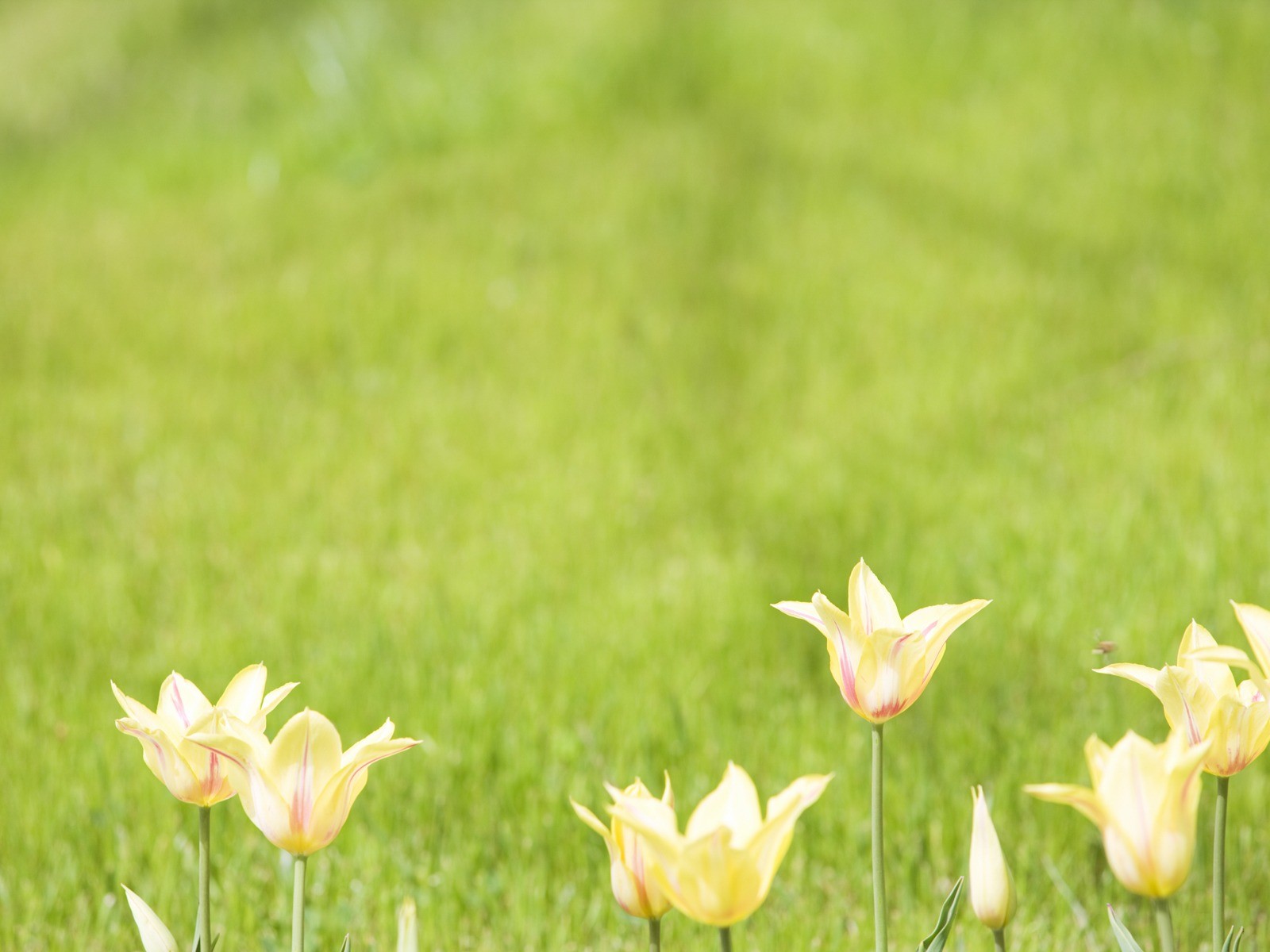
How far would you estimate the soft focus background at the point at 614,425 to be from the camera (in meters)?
1.73

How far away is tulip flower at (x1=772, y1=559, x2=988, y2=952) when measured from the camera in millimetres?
961

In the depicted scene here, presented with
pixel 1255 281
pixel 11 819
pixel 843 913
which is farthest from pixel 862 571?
pixel 1255 281

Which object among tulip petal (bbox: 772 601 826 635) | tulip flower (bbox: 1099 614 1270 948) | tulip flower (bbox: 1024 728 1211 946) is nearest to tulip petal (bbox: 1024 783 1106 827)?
tulip flower (bbox: 1024 728 1211 946)

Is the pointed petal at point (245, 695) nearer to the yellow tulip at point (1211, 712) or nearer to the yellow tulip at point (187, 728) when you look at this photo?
the yellow tulip at point (187, 728)

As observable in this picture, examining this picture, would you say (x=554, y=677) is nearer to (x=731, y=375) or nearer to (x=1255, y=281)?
(x=731, y=375)

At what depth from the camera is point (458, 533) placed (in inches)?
103

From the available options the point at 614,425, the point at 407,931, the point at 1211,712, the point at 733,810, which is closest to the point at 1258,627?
the point at 1211,712

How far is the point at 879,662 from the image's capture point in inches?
38.3

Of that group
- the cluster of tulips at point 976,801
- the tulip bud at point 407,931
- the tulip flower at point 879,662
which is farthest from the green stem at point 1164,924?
the tulip bud at point 407,931

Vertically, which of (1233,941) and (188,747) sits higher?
(188,747)

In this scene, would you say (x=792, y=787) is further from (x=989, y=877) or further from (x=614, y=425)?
(x=614, y=425)

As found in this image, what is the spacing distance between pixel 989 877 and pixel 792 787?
0.63 feet

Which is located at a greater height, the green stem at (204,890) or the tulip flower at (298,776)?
the tulip flower at (298,776)

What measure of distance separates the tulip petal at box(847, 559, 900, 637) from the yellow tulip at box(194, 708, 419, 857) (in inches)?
15.8
